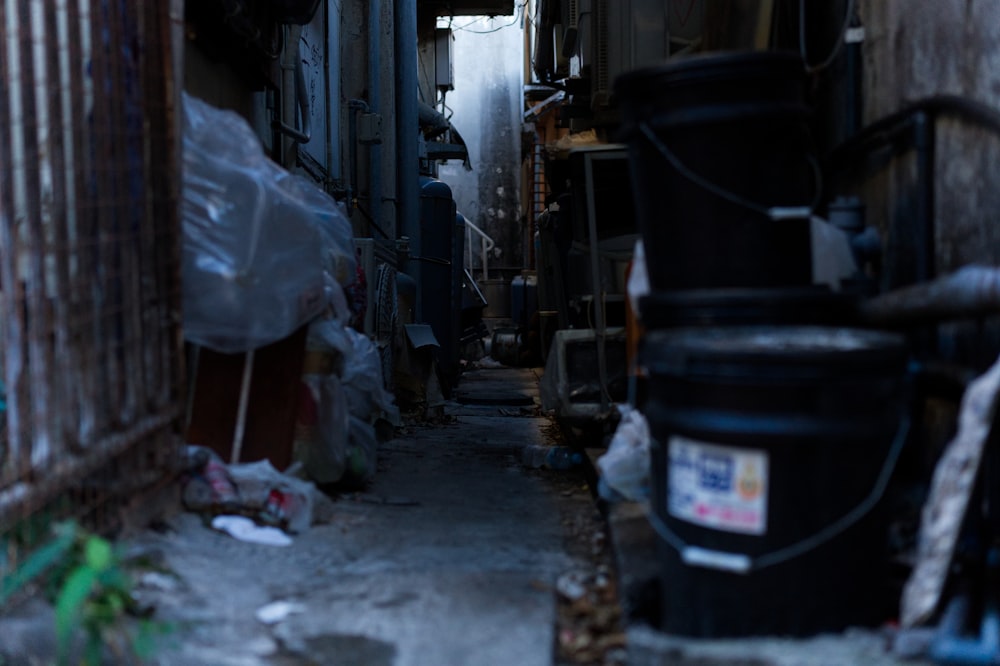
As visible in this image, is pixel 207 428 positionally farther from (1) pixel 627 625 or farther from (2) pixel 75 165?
(1) pixel 627 625

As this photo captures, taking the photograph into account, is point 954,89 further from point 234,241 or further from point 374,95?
point 374,95

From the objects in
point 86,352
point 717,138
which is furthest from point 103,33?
point 717,138

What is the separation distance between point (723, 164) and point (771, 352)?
3.54ft

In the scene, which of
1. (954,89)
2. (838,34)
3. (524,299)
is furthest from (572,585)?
(524,299)

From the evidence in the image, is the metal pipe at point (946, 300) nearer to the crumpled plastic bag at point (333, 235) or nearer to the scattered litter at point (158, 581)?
the scattered litter at point (158, 581)

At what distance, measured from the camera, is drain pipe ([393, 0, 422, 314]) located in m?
12.3

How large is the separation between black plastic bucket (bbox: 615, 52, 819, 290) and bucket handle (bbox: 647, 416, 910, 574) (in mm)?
1000

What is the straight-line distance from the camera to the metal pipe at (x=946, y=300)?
8.16 feet

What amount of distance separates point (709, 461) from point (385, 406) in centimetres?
416

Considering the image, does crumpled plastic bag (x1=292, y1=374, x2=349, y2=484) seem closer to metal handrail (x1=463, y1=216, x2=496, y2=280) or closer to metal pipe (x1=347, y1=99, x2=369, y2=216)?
metal pipe (x1=347, y1=99, x2=369, y2=216)

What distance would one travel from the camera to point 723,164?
331 cm

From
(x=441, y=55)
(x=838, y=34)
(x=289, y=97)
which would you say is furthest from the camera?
(x=441, y=55)

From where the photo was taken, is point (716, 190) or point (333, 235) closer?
point (716, 190)

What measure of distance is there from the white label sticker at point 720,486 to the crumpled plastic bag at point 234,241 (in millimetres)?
2243
